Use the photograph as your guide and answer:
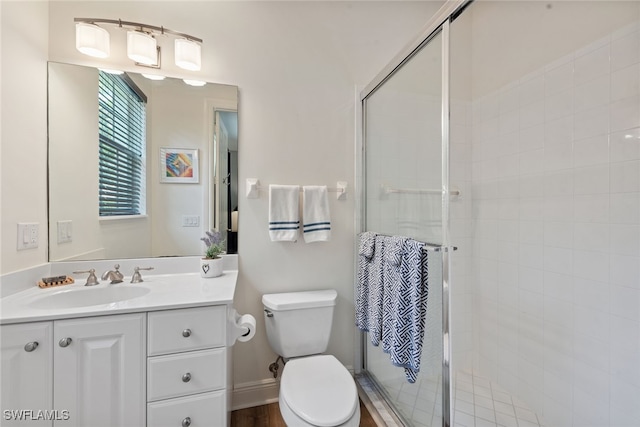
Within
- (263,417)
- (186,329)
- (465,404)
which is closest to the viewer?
(186,329)

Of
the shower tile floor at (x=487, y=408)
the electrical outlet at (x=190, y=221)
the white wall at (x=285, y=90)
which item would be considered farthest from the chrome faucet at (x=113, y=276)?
the shower tile floor at (x=487, y=408)

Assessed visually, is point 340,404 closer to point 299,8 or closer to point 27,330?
point 27,330

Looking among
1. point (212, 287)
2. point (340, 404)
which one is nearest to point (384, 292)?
point (340, 404)

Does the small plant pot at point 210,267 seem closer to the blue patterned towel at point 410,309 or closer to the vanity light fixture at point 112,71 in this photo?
the blue patterned towel at point 410,309

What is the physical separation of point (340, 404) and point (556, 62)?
2.03m

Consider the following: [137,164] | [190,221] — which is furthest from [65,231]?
[190,221]

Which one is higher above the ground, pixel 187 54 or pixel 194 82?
pixel 187 54

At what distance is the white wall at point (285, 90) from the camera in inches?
62.3

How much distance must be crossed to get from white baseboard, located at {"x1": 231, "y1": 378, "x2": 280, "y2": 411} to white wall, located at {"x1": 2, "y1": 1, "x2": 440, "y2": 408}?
0.03 meters

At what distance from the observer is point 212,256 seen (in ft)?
4.97

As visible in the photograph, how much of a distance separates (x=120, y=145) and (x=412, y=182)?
1.55m

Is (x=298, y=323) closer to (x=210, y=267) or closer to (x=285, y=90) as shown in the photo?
(x=210, y=267)

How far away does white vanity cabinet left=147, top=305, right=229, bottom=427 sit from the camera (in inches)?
40.8

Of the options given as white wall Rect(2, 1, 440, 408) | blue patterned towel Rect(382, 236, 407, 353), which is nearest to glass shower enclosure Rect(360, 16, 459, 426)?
blue patterned towel Rect(382, 236, 407, 353)
